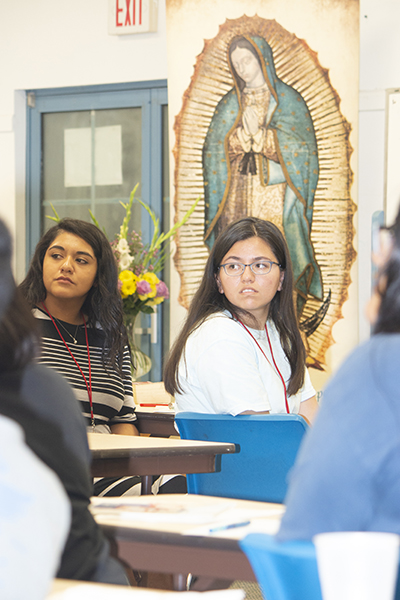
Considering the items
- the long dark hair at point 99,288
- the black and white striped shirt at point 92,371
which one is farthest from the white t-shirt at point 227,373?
the long dark hair at point 99,288

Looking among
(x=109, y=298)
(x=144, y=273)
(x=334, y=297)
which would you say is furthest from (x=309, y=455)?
(x=334, y=297)

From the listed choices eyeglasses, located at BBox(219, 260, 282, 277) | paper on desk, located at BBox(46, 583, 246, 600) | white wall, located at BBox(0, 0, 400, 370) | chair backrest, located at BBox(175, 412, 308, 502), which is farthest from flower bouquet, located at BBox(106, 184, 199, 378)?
paper on desk, located at BBox(46, 583, 246, 600)

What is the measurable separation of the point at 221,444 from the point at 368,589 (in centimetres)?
99

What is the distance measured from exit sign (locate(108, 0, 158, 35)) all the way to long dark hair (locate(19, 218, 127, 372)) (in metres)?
1.93

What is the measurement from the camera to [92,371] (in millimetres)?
2492

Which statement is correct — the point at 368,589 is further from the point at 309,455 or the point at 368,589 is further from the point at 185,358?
the point at 185,358

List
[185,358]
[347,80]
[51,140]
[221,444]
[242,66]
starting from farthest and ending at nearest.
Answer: [51,140] < [242,66] < [347,80] < [185,358] < [221,444]

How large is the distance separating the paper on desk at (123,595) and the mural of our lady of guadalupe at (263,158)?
2947mm

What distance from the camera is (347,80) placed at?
3559 mm

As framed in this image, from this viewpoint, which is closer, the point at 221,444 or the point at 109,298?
the point at 221,444

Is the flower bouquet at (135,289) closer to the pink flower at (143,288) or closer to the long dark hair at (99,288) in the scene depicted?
the pink flower at (143,288)

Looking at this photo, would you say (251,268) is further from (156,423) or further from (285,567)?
(285,567)

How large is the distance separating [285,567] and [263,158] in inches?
128

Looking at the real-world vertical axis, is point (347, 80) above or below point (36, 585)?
above
